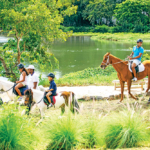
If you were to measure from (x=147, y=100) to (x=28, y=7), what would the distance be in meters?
6.34

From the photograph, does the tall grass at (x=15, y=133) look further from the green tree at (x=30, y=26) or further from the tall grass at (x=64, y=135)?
the green tree at (x=30, y=26)

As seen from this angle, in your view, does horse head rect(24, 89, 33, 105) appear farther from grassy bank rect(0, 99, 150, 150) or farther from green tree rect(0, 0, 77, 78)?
green tree rect(0, 0, 77, 78)

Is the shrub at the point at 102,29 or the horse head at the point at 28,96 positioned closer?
the horse head at the point at 28,96

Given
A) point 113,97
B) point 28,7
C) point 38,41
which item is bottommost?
point 113,97

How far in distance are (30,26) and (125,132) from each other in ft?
25.4

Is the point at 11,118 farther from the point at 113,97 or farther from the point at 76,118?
the point at 113,97

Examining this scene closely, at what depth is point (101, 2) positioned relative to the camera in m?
67.5

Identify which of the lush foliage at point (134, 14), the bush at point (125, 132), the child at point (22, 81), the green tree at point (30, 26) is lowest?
the bush at point (125, 132)

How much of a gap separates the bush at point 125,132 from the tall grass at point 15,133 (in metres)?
1.51

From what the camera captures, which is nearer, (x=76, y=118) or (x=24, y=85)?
(x=76, y=118)

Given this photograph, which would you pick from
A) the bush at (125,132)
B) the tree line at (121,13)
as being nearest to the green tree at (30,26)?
the bush at (125,132)

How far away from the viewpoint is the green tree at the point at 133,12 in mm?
59062

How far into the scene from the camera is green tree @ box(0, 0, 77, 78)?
1091 cm

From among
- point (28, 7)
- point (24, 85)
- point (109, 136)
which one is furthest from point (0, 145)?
point (28, 7)
